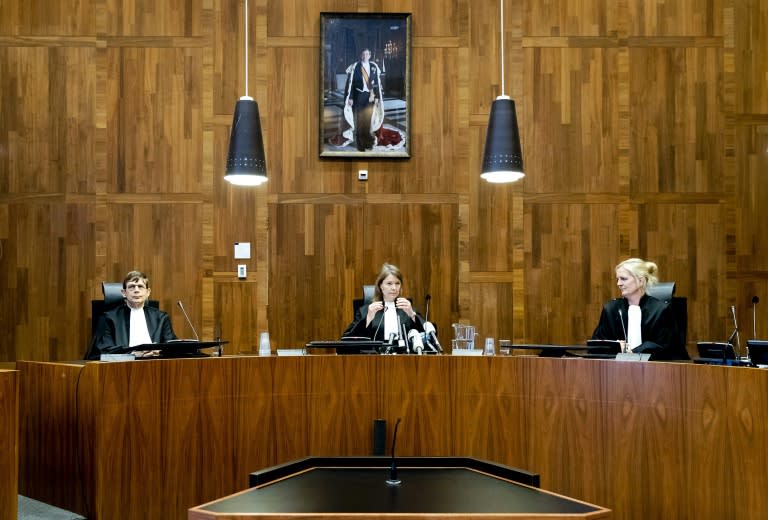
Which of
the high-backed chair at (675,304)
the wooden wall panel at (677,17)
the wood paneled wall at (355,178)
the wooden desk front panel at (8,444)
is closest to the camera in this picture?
the wooden desk front panel at (8,444)

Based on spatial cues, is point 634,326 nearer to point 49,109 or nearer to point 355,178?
point 355,178

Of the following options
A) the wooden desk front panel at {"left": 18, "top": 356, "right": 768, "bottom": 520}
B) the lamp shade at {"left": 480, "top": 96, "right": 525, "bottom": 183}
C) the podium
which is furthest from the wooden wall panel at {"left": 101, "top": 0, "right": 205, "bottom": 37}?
the podium

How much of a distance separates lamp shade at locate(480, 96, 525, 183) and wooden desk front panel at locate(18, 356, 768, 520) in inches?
51.5

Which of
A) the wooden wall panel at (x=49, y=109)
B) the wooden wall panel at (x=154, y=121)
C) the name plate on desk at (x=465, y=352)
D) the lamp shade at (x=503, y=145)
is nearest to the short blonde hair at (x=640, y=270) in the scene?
the lamp shade at (x=503, y=145)

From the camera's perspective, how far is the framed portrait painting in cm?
615

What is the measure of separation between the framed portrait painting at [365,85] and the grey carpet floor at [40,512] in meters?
3.12

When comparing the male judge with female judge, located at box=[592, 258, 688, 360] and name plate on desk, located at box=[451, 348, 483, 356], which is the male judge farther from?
→ female judge, located at box=[592, 258, 688, 360]

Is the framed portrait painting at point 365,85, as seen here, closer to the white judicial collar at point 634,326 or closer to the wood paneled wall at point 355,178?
the wood paneled wall at point 355,178

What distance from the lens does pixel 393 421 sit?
374 centimetres

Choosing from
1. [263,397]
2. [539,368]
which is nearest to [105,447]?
[263,397]

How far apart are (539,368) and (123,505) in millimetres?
1974

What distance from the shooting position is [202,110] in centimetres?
616

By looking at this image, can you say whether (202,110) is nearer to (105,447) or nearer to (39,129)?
(39,129)

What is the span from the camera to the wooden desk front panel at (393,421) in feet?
11.2
